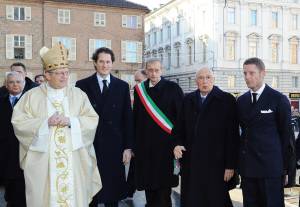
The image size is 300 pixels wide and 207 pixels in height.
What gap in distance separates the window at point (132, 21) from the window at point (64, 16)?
4.47 metres

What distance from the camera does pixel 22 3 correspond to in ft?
96.5

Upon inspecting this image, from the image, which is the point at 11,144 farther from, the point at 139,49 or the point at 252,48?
the point at 252,48

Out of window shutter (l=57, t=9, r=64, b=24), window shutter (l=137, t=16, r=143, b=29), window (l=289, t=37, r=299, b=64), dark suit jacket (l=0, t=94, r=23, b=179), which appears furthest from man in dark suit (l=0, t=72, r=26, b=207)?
window (l=289, t=37, r=299, b=64)

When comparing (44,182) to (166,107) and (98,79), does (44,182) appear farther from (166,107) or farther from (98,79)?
(166,107)

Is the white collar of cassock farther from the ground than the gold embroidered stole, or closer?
farther from the ground

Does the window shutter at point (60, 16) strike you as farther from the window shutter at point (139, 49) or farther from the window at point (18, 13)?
the window shutter at point (139, 49)

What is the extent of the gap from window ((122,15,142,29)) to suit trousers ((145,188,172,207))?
91.9 feet

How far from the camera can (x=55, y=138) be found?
4113 millimetres

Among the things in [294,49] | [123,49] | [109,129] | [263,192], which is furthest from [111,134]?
[294,49]

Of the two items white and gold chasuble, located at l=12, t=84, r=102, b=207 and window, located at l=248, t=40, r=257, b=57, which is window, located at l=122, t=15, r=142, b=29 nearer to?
window, located at l=248, t=40, r=257, b=57

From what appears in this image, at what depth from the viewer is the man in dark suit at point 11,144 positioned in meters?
5.07

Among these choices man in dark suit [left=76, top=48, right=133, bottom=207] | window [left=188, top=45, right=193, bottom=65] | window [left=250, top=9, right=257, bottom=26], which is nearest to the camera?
man in dark suit [left=76, top=48, right=133, bottom=207]

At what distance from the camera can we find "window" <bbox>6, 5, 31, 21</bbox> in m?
29.4

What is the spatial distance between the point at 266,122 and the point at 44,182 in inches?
96.4
